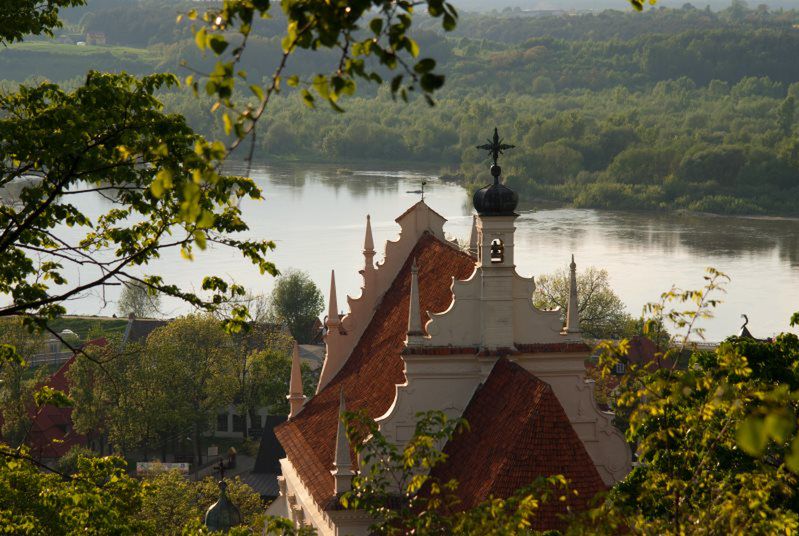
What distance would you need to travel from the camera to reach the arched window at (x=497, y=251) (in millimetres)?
22125

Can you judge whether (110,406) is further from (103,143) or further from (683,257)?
(683,257)

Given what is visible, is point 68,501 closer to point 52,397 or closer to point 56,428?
point 52,397

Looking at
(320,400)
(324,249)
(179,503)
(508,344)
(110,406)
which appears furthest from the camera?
(324,249)

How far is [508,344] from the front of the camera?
22156 millimetres

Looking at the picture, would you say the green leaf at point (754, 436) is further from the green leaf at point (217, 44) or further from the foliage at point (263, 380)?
the foliage at point (263, 380)

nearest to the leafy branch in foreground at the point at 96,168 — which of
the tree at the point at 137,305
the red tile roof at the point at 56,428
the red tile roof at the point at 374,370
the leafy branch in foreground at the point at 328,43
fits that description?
the leafy branch in foreground at the point at 328,43

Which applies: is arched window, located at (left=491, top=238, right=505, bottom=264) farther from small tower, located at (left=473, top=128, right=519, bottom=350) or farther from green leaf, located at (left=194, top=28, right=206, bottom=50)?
green leaf, located at (left=194, top=28, right=206, bottom=50)

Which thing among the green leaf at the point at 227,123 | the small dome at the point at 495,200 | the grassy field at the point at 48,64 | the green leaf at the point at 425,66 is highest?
the grassy field at the point at 48,64

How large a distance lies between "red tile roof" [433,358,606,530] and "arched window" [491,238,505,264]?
2332 millimetres

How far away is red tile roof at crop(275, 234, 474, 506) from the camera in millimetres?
23953

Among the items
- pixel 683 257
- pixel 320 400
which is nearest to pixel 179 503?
pixel 320 400

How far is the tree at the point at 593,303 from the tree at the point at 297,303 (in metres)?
12.6

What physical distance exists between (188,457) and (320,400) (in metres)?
23.9

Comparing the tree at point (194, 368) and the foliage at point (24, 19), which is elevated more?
the foliage at point (24, 19)
